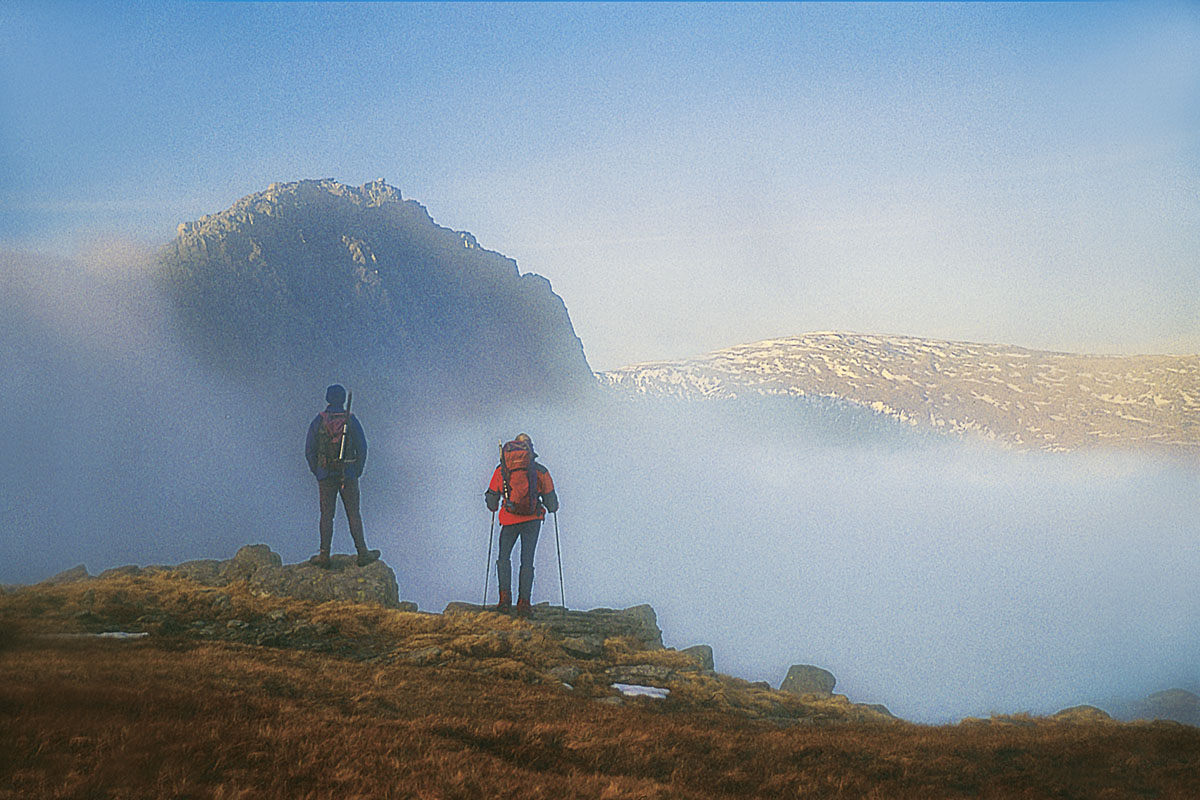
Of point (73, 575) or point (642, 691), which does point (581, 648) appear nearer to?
point (642, 691)

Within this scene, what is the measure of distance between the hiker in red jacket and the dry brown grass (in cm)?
576

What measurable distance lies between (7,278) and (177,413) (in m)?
204

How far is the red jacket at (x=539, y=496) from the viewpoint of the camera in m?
18.5

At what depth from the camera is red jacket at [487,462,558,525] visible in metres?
18.5

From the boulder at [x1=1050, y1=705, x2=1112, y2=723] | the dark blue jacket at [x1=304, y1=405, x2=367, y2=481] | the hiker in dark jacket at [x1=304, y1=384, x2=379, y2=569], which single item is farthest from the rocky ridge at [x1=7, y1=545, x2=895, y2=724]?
the boulder at [x1=1050, y1=705, x2=1112, y2=723]

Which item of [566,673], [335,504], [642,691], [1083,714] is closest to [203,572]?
[335,504]

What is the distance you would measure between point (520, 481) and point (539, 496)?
76 cm

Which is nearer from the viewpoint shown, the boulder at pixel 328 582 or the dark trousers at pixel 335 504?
the boulder at pixel 328 582

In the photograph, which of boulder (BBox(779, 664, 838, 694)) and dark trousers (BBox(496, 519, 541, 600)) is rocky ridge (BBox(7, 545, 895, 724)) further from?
boulder (BBox(779, 664, 838, 694))

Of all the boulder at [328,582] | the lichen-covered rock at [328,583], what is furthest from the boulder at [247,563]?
the lichen-covered rock at [328,583]

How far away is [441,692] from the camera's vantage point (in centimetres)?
1041

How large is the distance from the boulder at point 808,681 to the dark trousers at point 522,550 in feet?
35.8

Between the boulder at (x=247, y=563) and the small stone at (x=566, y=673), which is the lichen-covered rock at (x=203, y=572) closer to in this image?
the boulder at (x=247, y=563)

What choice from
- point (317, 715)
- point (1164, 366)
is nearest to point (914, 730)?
point (317, 715)
